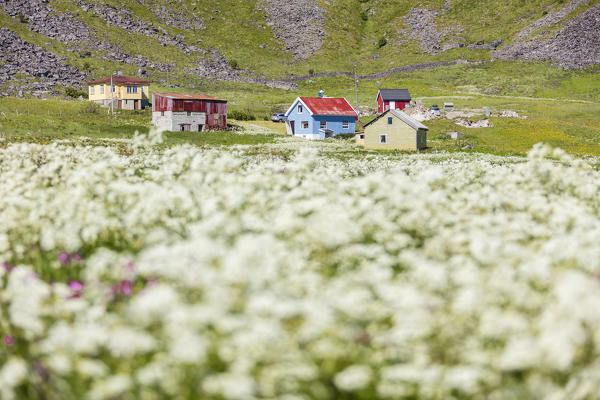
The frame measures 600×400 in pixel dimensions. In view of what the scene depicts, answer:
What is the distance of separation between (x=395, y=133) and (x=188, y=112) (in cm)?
3133

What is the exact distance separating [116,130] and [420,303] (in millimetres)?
60886

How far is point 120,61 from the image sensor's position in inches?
5418

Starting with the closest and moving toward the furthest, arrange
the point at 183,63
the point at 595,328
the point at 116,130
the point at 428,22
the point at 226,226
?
the point at 595,328, the point at 226,226, the point at 116,130, the point at 183,63, the point at 428,22

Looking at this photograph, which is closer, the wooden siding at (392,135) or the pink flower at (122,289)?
the pink flower at (122,289)

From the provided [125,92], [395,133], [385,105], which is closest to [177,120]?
[125,92]

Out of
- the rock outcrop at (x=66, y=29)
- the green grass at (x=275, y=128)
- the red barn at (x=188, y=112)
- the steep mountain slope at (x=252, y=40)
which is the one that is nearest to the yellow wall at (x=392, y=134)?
the green grass at (x=275, y=128)

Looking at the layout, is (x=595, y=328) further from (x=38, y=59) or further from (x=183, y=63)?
(x=183, y=63)

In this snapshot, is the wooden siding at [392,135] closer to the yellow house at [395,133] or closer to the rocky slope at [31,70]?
the yellow house at [395,133]

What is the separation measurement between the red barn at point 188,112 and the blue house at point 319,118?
1270 cm

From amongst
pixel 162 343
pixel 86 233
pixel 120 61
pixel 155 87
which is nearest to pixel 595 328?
pixel 162 343

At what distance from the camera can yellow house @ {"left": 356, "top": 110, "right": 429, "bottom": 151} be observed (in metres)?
62.6

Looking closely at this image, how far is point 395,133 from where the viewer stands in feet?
213

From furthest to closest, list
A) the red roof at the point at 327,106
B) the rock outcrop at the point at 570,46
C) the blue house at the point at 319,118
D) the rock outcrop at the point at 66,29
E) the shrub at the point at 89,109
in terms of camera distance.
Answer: the rock outcrop at the point at 66,29 < the rock outcrop at the point at 570,46 < the red roof at the point at 327,106 < the blue house at the point at 319,118 < the shrub at the point at 89,109

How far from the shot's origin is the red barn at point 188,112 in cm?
7450
